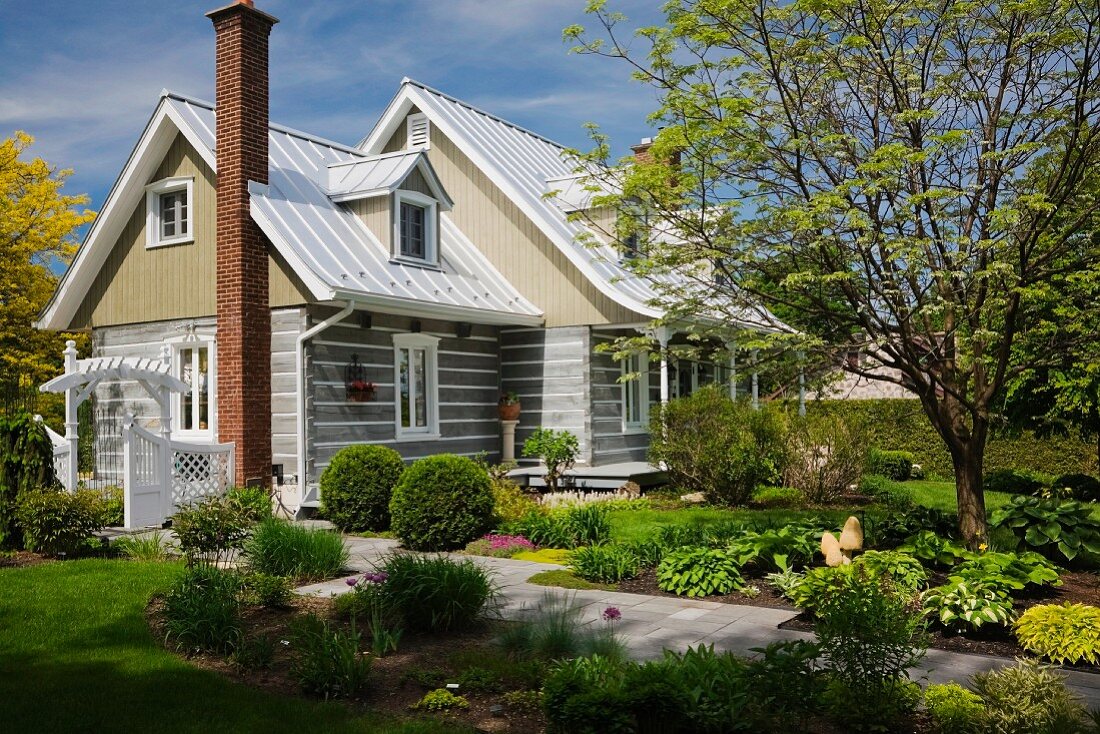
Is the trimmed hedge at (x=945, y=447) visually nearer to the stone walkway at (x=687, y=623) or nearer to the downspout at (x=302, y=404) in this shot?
the downspout at (x=302, y=404)

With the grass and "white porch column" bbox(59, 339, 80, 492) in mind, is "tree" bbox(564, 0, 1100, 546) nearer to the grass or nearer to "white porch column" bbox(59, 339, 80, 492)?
the grass

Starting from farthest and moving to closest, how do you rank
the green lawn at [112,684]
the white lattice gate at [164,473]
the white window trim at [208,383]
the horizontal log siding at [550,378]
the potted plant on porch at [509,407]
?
the potted plant on porch at [509,407], the horizontal log siding at [550,378], the white window trim at [208,383], the white lattice gate at [164,473], the green lawn at [112,684]

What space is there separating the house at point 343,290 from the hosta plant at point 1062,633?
6251mm

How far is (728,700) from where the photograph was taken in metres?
4.74

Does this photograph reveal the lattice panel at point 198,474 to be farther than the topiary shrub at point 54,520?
Yes

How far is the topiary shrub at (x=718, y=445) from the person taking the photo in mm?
14562

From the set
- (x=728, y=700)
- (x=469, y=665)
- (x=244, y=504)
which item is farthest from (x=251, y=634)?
(x=244, y=504)

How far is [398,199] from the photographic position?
1639cm

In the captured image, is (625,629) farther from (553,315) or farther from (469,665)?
(553,315)

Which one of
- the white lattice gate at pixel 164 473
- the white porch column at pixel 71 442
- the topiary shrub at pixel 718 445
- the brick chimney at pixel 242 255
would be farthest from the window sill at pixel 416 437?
the white porch column at pixel 71 442

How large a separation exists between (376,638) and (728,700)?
8.60 ft

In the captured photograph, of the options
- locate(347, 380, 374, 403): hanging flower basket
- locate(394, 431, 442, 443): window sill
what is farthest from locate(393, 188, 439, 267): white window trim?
locate(394, 431, 442, 443): window sill

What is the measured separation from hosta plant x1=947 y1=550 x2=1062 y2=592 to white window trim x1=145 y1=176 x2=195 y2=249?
12640 mm

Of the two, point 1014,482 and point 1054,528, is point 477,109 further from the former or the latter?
point 1054,528
